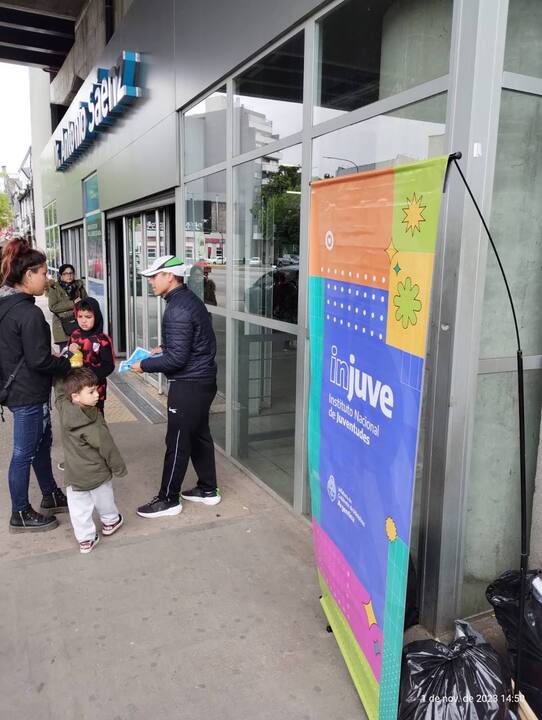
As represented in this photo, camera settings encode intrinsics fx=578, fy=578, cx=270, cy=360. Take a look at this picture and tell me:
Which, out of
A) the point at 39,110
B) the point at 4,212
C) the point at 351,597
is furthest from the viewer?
the point at 4,212

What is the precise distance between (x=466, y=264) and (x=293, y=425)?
7.09 feet

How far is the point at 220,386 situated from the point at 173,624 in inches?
109

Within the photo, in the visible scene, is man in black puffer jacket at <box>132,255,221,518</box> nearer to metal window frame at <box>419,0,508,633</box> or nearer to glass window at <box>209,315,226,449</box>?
glass window at <box>209,315,226,449</box>

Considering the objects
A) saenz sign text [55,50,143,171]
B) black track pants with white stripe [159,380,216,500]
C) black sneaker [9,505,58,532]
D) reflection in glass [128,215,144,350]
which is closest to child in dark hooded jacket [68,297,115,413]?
black track pants with white stripe [159,380,216,500]

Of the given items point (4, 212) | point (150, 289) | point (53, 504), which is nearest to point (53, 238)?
point (150, 289)

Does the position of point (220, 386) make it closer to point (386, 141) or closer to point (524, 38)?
point (386, 141)

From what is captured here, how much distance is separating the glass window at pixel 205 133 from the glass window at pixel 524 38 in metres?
2.83

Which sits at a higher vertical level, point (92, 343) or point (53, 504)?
point (92, 343)

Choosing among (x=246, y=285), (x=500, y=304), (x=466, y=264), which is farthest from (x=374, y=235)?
(x=246, y=285)

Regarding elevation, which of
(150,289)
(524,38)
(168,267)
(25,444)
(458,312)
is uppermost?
(524,38)

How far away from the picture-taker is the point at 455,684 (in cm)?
218

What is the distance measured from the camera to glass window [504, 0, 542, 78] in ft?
8.49

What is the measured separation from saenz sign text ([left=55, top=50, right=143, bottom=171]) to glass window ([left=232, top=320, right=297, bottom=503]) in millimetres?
3765

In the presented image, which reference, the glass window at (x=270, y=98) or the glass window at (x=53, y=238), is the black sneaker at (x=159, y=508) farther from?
the glass window at (x=53, y=238)
